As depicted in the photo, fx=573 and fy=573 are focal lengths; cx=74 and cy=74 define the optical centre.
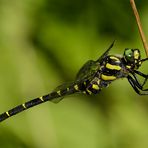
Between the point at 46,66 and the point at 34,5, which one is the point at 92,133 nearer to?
the point at 46,66

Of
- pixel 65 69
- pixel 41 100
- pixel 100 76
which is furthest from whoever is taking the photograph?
pixel 65 69

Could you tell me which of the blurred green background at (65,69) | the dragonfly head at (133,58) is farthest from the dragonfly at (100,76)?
the blurred green background at (65,69)

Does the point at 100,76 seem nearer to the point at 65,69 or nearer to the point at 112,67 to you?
the point at 112,67

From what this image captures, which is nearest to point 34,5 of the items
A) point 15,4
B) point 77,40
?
point 15,4

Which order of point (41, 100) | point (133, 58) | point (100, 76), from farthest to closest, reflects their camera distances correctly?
point (41, 100)
point (100, 76)
point (133, 58)

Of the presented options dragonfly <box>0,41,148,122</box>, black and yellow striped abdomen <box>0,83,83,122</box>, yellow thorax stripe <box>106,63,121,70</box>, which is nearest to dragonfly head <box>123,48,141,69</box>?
dragonfly <box>0,41,148,122</box>

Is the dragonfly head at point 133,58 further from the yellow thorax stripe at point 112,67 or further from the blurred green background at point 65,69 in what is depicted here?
the blurred green background at point 65,69

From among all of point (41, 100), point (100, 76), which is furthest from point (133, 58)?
point (41, 100)
